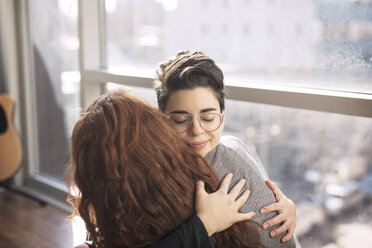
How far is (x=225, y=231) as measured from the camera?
3.60 feet

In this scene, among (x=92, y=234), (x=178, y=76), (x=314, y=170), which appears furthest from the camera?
(x=314, y=170)

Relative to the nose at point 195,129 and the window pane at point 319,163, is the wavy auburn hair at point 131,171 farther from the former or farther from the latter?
the window pane at point 319,163

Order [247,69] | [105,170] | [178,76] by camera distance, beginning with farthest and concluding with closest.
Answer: [247,69], [178,76], [105,170]

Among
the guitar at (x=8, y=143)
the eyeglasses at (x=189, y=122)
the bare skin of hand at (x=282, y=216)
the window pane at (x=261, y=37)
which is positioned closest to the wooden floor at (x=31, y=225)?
the guitar at (x=8, y=143)

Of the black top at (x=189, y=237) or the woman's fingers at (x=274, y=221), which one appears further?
the woman's fingers at (x=274, y=221)

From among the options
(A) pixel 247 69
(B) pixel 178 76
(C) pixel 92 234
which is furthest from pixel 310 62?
(C) pixel 92 234

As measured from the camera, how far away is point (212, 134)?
120 centimetres

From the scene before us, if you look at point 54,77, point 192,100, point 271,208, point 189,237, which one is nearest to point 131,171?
point 189,237

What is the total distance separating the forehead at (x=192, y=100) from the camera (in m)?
1.19

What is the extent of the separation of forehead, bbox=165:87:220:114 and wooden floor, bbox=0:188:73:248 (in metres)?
1.38

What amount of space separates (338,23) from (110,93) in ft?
3.27

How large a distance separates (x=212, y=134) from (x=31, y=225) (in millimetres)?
1946

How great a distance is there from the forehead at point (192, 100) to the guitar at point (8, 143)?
2.08 meters

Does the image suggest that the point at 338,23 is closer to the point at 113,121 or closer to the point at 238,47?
the point at 238,47
